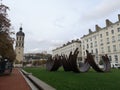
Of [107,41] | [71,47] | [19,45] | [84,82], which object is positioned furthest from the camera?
[19,45]

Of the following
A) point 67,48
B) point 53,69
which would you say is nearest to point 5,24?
point 53,69

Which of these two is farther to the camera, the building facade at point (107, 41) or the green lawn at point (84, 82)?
the building facade at point (107, 41)

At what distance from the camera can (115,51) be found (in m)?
54.3

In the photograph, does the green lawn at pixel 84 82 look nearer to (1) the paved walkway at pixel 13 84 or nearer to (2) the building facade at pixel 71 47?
(1) the paved walkway at pixel 13 84

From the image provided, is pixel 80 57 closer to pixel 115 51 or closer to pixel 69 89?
pixel 115 51

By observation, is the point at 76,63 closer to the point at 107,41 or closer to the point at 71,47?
the point at 107,41

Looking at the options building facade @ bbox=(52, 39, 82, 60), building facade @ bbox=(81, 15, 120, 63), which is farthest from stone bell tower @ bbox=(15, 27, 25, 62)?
building facade @ bbox=(81, 15, 120, 63)

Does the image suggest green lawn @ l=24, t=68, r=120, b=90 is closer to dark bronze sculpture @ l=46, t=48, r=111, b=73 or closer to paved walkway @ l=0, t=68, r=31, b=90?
paved walkway @ l=0, t=68, r=31, b=90

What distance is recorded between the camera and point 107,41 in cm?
5762

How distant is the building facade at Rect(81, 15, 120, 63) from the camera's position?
176 feet

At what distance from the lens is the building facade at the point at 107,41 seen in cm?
5350

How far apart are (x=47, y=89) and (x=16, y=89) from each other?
8.18 feet

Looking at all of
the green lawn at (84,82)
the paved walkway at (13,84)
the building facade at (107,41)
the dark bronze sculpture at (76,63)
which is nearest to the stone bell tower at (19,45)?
the building facade at (107,41)

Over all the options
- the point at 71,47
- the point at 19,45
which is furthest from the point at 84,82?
the point at 19,45
